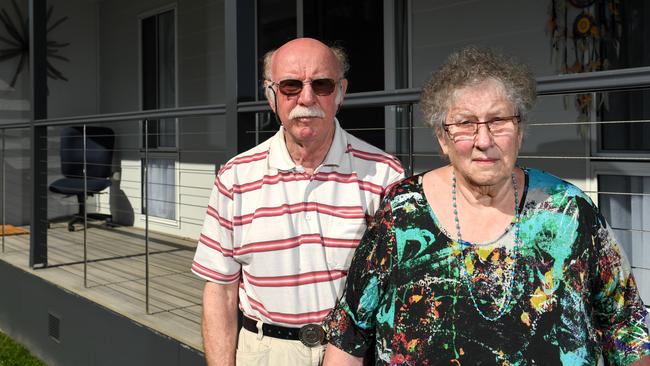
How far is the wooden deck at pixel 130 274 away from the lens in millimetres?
3193

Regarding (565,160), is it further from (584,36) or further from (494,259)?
(494,259)

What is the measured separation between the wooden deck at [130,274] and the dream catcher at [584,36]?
241 centimetres

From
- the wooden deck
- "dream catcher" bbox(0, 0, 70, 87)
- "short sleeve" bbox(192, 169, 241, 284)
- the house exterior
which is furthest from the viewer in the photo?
"dream catcher" bbox(0, 0, 70, 87)

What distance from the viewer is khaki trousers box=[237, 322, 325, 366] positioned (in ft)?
5.23

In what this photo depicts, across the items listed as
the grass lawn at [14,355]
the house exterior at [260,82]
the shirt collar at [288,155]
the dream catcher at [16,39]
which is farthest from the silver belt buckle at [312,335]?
the dream catcher at [16,39]

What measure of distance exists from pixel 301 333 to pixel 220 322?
0.28 meters

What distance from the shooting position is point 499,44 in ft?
12.1

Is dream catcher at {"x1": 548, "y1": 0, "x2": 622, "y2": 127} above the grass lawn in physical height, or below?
above

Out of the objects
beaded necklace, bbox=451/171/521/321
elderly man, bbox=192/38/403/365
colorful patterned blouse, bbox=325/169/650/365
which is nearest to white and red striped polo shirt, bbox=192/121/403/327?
elderly man, bbox=192/38/403/365

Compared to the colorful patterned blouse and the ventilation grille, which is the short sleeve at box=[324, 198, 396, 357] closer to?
the colorful patterned blouse

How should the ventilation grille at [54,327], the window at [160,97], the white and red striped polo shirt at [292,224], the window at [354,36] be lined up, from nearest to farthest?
the white and red striped polo shirt at [292,224]
the ventilation grille at [54,327]
the window at [354,36]
the window at [160,97]

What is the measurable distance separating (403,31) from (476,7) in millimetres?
585

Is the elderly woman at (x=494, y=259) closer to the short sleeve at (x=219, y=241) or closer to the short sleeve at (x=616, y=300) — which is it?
the short sleeve at (x=616, y=300)

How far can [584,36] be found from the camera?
3188 mm
